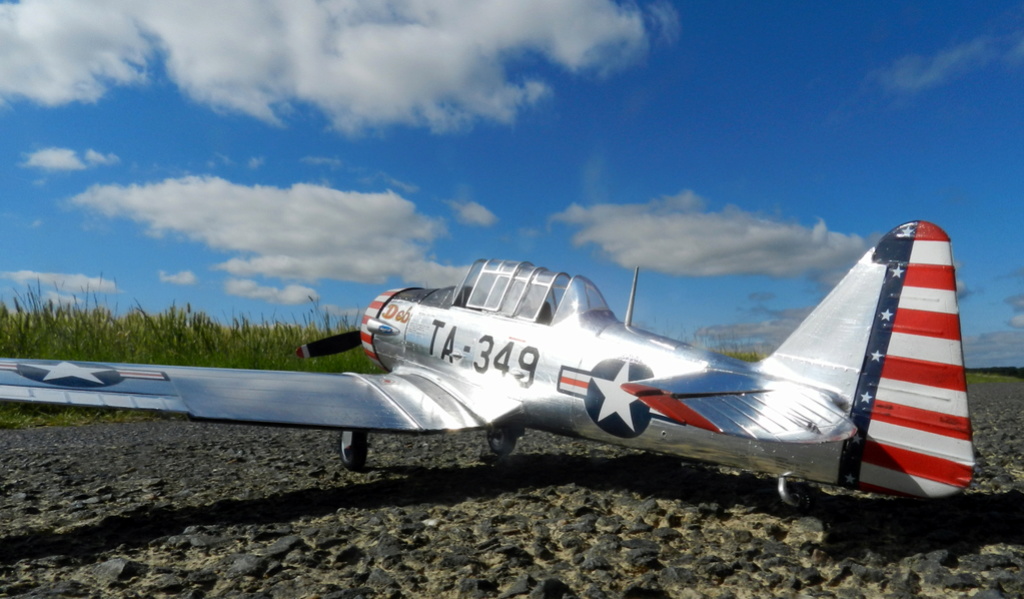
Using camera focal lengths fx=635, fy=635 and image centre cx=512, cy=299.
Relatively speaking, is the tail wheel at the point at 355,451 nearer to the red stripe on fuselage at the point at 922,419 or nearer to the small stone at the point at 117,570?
the small stone at the point at 117,570

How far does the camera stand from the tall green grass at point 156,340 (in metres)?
11.7

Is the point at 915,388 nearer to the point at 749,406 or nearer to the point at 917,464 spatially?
the point at 917,464

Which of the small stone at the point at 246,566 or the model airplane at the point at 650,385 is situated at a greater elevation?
the model airplane at the point at 650,385

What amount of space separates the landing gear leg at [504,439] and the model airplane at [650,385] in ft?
0.06

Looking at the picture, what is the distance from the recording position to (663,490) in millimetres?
4875

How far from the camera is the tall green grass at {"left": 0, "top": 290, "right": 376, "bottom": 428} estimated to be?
1166cm

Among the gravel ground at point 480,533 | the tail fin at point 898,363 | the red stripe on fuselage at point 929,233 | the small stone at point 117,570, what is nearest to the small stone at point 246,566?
the gravel ground at point 480,533

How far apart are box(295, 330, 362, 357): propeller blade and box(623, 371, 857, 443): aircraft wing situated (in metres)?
6.09

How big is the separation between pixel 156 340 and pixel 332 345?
545cm

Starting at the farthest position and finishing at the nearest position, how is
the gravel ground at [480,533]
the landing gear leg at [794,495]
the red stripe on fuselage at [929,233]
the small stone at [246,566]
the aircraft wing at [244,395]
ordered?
the aircraft wing at [244,395]
the red stripe on fuselage at [929,233]
the landing gear leg at [794,495]
the small stone at [246,566]
the gravel ground at [480,533]

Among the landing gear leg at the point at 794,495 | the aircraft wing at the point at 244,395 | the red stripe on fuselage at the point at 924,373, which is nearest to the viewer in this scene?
the red stripe on fuselage at the point at 924,373

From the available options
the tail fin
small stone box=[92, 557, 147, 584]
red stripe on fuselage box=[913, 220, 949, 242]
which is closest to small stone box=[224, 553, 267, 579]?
small stone box=[92, 557, 147, 584]

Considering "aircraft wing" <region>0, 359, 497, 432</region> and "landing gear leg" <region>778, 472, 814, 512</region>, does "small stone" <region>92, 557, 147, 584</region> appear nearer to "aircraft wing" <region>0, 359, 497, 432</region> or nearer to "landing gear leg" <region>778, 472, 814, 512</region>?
"aircraft wing" <region>0, 359, 497, 432</region>

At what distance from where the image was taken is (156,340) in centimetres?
1266
